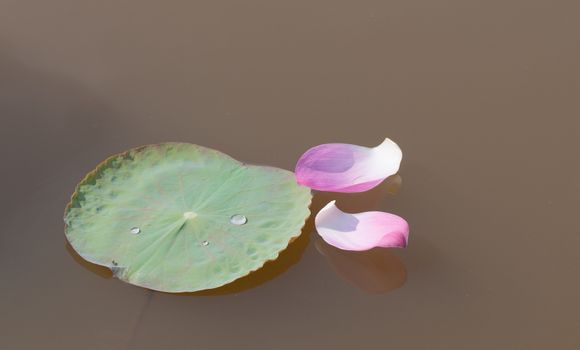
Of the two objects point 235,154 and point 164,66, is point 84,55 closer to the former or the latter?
point 164,66

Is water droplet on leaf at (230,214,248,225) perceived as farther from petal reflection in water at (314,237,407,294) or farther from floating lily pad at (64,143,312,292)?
petal reflection in water at (314,237,407,294)

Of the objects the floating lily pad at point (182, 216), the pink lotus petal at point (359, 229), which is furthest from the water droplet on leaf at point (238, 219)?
the pink lotus petal at point (359, 229)

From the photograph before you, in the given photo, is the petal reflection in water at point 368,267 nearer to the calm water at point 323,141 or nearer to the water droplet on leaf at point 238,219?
the calm water at point 323,141

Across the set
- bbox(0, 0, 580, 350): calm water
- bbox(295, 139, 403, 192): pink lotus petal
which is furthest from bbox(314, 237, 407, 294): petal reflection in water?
bbox(295, 139, 403, 192): pink lotus petal

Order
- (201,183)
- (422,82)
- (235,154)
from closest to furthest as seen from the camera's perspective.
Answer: (201,183) → (235,154) → (422,82)

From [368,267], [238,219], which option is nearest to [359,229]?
[368,267]

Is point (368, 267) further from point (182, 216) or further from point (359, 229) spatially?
point (182, 216)

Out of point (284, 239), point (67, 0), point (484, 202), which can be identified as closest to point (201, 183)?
point (284, 239)
